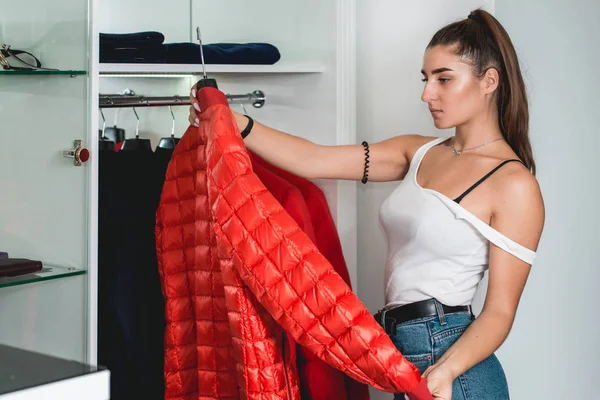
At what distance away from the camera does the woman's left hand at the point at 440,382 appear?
4.55ft

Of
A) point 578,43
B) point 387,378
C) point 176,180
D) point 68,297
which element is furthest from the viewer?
point 578,43

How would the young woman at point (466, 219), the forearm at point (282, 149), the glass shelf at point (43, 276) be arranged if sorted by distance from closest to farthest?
1. the glass shelf at point (43, 276)
2. the young woman at point (466, 219)
3. the forearm at point (282, 149)

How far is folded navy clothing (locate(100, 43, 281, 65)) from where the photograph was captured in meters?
1.89

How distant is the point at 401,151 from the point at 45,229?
2.69 feet

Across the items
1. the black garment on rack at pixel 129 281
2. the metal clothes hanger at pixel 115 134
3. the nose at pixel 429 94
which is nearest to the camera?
the nose at pixel 429 94

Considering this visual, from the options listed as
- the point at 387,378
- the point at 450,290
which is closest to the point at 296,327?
the point at 387,378

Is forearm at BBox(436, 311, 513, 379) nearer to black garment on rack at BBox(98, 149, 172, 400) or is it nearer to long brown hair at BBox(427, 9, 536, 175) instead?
long brown hair at BBox(427, 9, 536, 175)

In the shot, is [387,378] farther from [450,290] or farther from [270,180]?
[270,180]

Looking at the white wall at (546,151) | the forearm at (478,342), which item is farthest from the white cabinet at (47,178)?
the white wall at (546,151)

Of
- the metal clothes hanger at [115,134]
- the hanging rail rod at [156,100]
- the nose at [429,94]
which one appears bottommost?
the metal clothes hanger at [115,134]

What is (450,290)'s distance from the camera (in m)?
1.55

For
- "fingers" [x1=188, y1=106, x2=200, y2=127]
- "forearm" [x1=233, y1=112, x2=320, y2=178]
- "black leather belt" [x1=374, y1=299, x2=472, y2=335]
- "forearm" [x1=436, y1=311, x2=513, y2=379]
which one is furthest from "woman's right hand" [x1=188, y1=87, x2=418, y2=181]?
"forearm" [x1=436, y1=311, x2=513, y2=379]

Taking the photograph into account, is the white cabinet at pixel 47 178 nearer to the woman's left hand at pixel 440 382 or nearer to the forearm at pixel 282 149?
the forearm at pixel 282 149

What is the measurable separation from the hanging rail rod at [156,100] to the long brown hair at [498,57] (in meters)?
0.68
